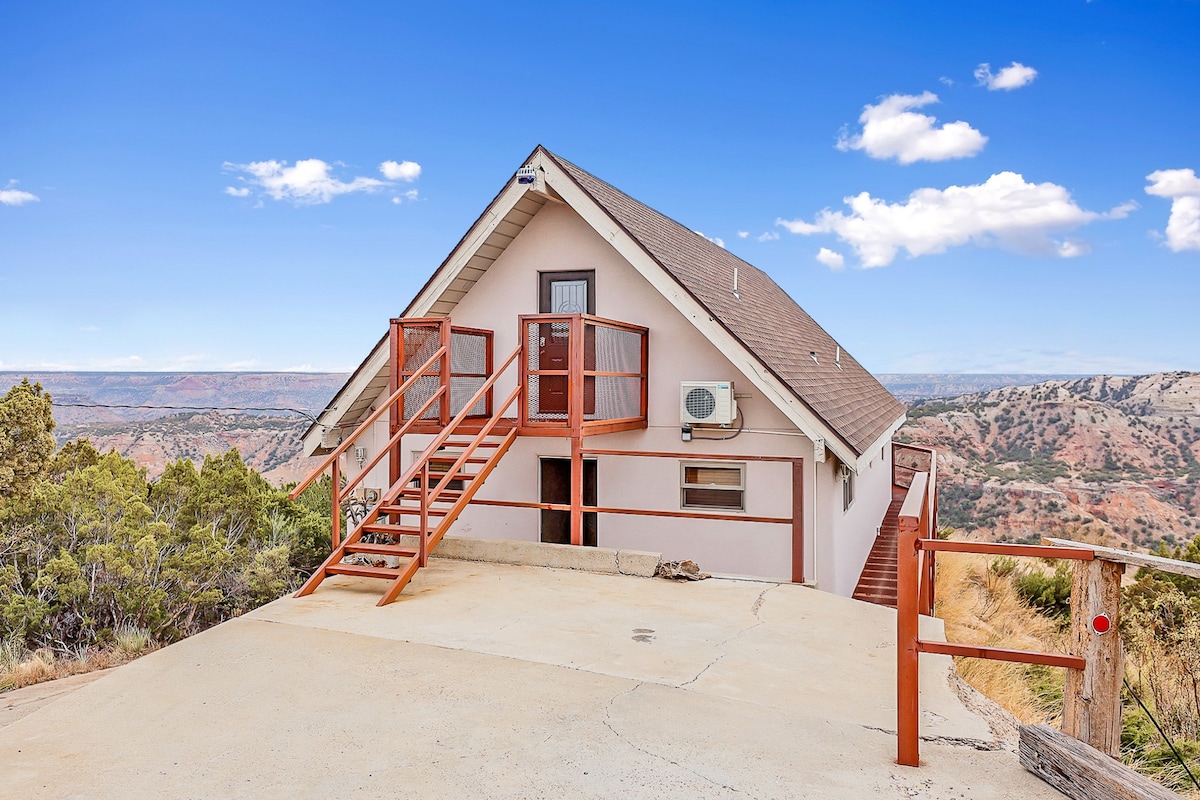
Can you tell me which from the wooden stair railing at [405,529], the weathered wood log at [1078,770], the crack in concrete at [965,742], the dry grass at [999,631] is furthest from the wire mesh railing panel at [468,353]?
the weathered wood log at [1078,770]

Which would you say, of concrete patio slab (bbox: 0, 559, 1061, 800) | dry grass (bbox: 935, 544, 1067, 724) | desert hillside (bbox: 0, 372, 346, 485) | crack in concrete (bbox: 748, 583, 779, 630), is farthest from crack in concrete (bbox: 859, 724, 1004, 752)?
desert hillside (bbox: 0, 372, 346, 485)

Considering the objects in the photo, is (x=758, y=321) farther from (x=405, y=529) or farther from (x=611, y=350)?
(x=405, y=529)

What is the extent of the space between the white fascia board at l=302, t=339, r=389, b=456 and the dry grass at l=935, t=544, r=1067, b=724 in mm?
A: 8723

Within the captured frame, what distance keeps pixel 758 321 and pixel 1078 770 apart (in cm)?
1039

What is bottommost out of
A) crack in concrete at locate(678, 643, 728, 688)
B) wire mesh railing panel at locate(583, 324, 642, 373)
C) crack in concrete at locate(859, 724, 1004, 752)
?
crack in concrete at locate(678, 643, 728, 688)

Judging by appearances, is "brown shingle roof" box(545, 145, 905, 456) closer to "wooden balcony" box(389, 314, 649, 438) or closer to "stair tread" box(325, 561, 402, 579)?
"wooden balcony" box(389, 314, 649, 438)

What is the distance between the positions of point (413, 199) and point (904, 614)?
52.7m

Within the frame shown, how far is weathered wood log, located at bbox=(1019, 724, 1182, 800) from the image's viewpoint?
342 cm

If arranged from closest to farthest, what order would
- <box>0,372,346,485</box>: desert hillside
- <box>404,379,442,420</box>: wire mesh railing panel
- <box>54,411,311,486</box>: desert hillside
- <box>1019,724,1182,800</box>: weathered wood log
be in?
<box>1019,724,1182,800</box>: weathered wood log → <box>404,379,442,420</box>: wire mesh railing panel → <box>54,411,311,486</box>: desert hillside → <box>0,372,346,485</box>: desert hillside

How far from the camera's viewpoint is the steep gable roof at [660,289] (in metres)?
10.2

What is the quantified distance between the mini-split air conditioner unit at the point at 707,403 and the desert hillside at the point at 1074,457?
32830mm

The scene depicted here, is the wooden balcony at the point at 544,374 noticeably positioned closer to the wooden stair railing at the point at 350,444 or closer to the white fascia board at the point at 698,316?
the wooden stair railing at the point at 350,444

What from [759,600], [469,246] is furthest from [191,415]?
[759,600]

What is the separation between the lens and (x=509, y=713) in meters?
5.01
